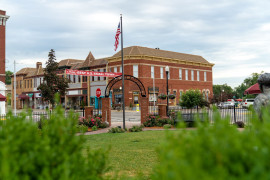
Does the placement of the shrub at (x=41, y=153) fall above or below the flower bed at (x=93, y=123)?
above

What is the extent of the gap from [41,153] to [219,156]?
4.39 ft

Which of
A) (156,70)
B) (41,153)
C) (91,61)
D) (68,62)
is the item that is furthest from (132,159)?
(68,62)

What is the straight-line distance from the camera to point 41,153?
2.20 metres

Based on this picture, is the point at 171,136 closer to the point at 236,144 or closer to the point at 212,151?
the point at 212,151

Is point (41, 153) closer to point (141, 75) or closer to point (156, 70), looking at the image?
point (141, 75)

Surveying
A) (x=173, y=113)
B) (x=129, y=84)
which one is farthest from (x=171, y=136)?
(x=129, y=84)

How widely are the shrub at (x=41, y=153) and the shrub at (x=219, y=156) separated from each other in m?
0.79

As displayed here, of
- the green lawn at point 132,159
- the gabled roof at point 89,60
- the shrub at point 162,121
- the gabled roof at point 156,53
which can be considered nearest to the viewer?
the green lawn at point 132,159

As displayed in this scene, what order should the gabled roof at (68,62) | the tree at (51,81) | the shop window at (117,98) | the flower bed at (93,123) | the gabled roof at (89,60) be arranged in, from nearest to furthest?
the flower bed at (93,123), the tree at (51,81), the shop window at (117,98), the gabled roof at (89,60), the gabled roof at (68,62)

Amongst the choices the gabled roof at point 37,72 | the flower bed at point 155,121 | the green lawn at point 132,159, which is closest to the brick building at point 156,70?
the gabled roof at point 37,72

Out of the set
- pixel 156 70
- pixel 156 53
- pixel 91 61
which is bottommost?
pixel 156 70

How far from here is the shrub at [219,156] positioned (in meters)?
1.61

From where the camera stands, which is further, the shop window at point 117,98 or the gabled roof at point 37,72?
the gabled roof at point 37,72

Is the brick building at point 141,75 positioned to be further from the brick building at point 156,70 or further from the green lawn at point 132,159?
the green lawn at point 132,159
